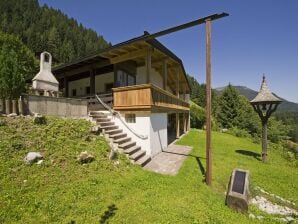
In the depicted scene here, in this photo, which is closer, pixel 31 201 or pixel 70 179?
pixel 31 201

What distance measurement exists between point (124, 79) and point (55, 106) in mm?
6194

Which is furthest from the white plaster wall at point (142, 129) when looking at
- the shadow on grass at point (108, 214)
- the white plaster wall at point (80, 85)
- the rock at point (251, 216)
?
the white plaster wall at point (80, 85)

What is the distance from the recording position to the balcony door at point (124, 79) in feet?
45.3

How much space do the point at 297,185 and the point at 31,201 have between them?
10.2 metres

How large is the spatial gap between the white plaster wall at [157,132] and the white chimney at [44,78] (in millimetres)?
8967

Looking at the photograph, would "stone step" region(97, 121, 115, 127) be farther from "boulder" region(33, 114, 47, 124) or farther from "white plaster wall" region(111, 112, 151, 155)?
"boulder" region(33, 114, 47, 124)

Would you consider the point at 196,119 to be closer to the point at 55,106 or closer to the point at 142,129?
the point at 142,129

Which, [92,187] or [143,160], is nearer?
[92,187]

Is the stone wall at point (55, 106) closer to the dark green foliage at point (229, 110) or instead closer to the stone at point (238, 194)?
the stone at point (238, 194)

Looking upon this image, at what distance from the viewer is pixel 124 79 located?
47.9 ft

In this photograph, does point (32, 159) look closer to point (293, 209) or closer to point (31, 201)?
point (31, 201)

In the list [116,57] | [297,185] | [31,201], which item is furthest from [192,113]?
[31,201]

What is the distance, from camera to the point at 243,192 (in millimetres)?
5625

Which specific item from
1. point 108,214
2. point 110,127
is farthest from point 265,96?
point 108,214
